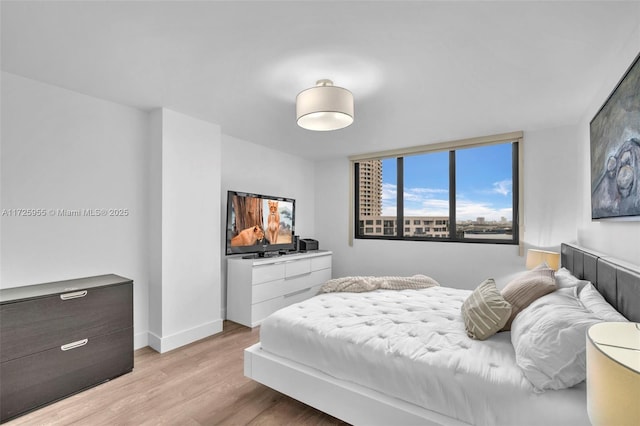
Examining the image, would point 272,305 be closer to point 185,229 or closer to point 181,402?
point 185,229

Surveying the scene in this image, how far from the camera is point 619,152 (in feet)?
5.98

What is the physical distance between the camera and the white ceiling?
5.08 ft

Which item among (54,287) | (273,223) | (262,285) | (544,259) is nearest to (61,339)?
(54,287)

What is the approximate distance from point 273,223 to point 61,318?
248 centimetres

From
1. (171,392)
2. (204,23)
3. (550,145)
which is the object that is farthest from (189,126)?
(550,145)

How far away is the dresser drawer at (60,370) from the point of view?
1.92 metres

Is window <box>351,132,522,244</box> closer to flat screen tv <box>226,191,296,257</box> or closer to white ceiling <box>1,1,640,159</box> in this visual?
white ceiling <box>1,1,640,159</box>

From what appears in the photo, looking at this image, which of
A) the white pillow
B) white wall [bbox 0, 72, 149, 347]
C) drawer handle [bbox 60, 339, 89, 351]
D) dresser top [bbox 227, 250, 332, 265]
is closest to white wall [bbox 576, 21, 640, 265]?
the white pillow

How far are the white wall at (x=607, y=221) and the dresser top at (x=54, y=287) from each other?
3571 millimetres

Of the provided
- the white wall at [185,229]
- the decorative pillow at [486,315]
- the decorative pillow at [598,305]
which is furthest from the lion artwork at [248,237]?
the decorative pillow at [598,305]

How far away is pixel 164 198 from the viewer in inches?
115

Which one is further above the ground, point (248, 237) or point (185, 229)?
point (185, 229)

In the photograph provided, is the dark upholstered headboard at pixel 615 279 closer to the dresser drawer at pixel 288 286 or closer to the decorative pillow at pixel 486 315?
the decorative pillow at pixel 486 315

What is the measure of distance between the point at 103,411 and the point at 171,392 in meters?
0.41
